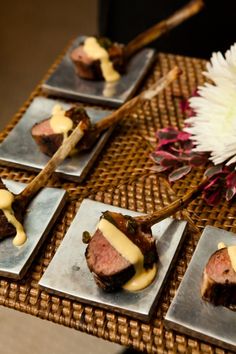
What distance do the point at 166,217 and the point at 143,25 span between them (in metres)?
0.90

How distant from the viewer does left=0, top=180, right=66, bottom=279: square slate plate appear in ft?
3.05

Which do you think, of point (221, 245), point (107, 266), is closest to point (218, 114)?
point (221, 245)

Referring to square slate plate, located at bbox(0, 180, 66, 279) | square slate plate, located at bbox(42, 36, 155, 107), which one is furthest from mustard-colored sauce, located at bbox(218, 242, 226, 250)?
square slate plate, located at bbox(42, 36, 155, 107)

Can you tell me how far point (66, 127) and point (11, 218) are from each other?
9.5 inches

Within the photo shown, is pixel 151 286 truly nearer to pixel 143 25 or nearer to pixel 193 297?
pixel 193 297

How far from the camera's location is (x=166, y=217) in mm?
975

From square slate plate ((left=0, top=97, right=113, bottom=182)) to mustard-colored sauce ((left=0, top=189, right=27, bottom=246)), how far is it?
16 centimetres

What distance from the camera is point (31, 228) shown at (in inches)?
39.1

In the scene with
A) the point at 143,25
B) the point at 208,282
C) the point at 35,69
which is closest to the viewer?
the point at 208,282

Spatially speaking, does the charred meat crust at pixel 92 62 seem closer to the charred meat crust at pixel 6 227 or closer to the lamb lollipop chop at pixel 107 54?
the lamb lollipop chop at pixel 107 54

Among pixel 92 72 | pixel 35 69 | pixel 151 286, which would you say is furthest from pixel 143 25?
pixel 151 286

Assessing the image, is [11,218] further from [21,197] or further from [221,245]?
[221,245]

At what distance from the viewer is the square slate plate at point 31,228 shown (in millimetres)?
930

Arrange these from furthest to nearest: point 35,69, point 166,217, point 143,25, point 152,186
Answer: point 35,69, point 143,25, point 152,186, point 166,217
